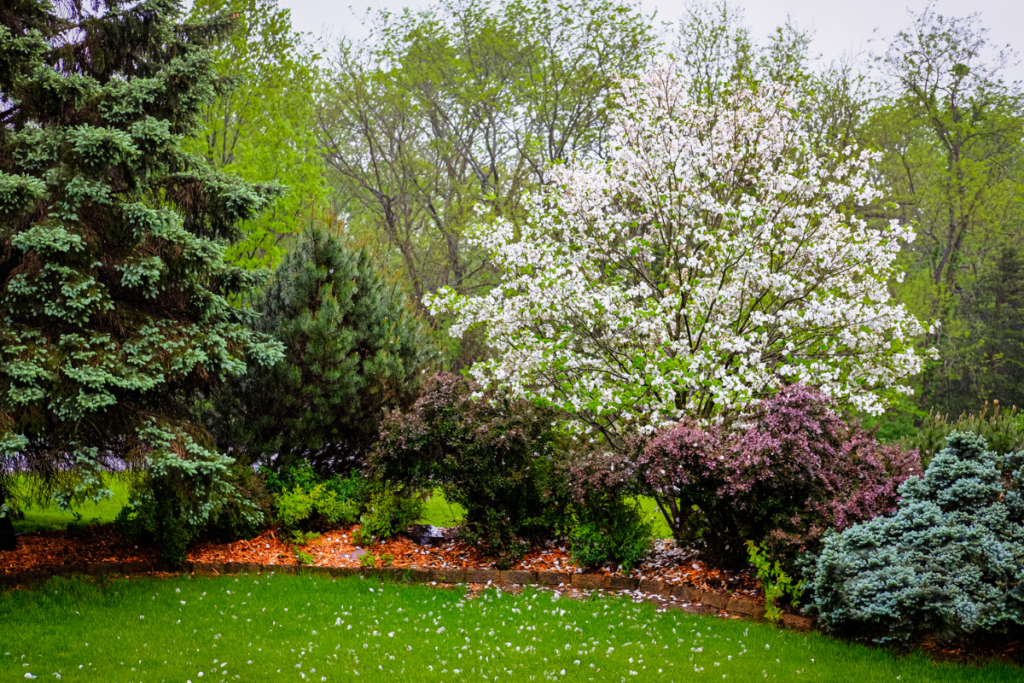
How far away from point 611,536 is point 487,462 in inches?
59.6

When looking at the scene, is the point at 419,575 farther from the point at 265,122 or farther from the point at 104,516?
the point at 265,122

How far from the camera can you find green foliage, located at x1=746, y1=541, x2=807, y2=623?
5.91 meters

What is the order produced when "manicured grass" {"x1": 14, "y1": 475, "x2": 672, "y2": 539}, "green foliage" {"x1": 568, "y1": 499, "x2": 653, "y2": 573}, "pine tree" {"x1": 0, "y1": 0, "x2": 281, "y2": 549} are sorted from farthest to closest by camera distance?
1. "manicured grass" {"x1": 14, "y1": 475, "x2": 672, "y2": 539}
2. "green foliage" {"x1": 568, "y1": 499, "x2": 653, "y2": 573}
3. "pine tree" {"x1": 0, "y1": 0, "x2": 281, "y2": 549}

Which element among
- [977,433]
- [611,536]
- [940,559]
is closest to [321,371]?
[611,536]

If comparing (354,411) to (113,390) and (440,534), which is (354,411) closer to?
(440,534)

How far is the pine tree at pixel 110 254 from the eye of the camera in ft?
20.3

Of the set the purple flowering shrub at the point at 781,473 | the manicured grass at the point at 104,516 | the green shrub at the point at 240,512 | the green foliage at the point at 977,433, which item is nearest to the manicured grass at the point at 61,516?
the manicured grass at the point at 104,516

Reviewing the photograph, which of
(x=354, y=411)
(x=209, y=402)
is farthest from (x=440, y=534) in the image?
(x=209, y=402)

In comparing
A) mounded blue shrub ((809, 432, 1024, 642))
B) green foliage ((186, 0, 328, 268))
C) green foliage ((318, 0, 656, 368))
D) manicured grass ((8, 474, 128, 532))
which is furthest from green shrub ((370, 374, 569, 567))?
Answer: green foliage ((318, 0, 656, 368))

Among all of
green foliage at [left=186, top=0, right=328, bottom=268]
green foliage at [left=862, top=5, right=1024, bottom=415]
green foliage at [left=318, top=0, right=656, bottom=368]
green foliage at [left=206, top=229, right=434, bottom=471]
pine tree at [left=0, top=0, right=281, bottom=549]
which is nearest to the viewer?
pine tree at [left=0, top=0, right=281, bottom=549]

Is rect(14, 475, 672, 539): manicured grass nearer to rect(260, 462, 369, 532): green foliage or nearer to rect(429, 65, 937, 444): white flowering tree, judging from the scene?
rect(260, 462, 369, 532): green foliage

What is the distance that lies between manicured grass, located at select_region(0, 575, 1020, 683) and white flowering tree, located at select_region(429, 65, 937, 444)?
2193 mm

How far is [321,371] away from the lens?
8.80 metres

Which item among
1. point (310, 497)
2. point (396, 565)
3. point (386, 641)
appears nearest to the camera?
point (386, 641)
